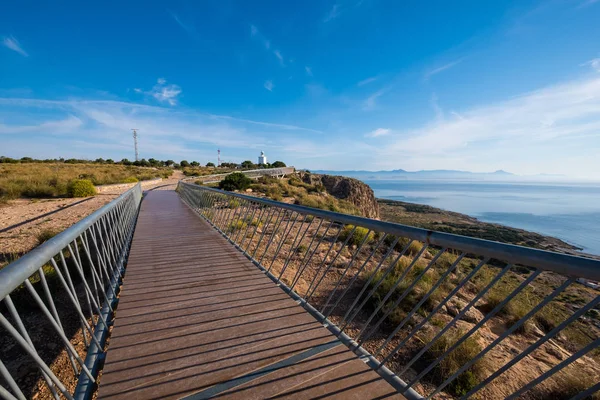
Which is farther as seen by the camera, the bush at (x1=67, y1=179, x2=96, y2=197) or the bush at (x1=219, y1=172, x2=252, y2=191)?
the bush at (x1=219, y1=172, x2=252, y2=191)

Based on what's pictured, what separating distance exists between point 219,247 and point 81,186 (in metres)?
14.8

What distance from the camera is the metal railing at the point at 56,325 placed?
45.9 inches

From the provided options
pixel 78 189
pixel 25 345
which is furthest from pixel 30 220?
pixel 25 345

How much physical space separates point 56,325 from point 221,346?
1040 millimetres

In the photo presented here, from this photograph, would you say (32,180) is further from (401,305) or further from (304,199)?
(401,305)

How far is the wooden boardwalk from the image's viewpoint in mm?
1649

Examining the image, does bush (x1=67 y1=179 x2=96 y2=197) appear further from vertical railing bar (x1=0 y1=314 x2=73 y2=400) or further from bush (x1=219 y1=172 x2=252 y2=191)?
vertical railing bar (x1=0 y1=314 x2=73 y2=400)

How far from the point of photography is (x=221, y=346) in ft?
6.66

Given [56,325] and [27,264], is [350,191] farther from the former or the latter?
[27,264]

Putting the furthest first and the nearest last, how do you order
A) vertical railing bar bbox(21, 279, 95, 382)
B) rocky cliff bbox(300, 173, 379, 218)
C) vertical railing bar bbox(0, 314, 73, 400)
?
rocky cliff bbox(300, 173, 379, 218), vertical railing bar bbox(21, 279, 95, 382), vertical railing bar bbox(0, 314, 73, 400)

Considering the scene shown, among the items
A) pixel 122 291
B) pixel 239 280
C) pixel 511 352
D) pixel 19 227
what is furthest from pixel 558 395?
pixel 19 227

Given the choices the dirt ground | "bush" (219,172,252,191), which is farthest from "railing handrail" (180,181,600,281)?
"bush" (219,172,252,191)

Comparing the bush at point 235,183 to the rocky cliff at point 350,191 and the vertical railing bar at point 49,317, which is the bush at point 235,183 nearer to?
the rocky cliff at point 350,191

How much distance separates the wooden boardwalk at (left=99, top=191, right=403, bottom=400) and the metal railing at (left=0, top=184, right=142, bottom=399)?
16 centimetres
